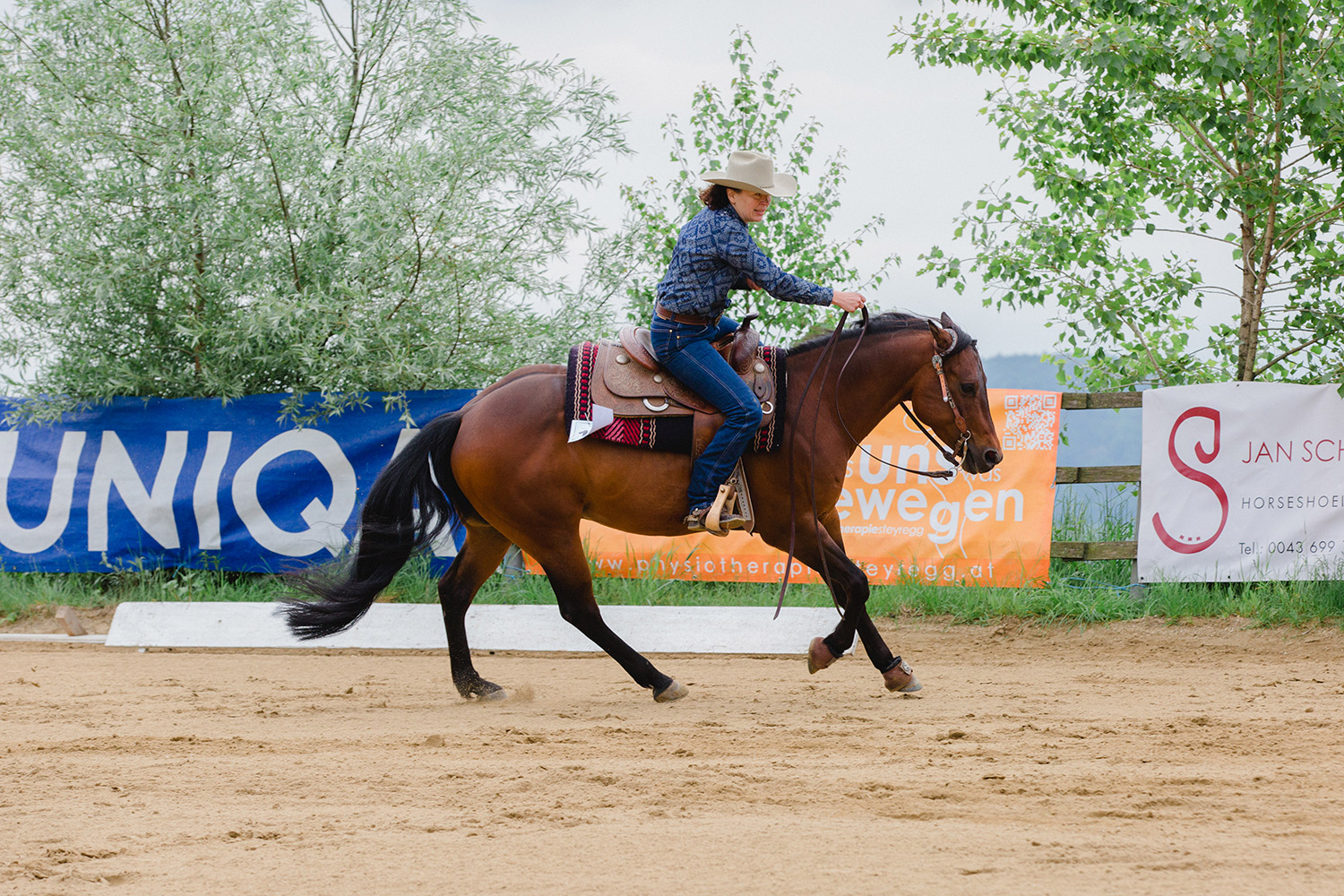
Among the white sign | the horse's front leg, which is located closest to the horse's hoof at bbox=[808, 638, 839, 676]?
the horse's front leg

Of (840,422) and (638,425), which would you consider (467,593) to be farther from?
(840,422)

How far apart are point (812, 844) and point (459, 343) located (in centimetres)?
716

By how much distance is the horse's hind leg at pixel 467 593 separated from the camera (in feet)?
19.6

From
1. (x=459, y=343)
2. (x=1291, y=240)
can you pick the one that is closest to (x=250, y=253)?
(x=459, y=343)

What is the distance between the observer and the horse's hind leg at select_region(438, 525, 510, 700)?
5.98 meters

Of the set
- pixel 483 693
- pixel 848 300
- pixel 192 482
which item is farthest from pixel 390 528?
pixel 192 482

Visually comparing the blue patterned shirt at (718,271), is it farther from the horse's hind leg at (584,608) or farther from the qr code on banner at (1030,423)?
the qr code on banner at (1030,423)

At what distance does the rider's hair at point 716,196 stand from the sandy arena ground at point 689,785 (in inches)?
102

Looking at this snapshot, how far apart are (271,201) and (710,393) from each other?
5563 millimetres

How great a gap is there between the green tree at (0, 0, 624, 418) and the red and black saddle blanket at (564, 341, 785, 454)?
3739mm

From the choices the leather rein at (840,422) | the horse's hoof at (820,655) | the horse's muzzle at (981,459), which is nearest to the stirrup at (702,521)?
the leather rein at (840,422)

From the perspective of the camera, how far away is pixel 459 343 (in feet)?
31.3

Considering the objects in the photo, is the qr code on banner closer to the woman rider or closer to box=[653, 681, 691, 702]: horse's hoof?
the woman rider

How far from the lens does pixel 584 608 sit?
5.85 m
